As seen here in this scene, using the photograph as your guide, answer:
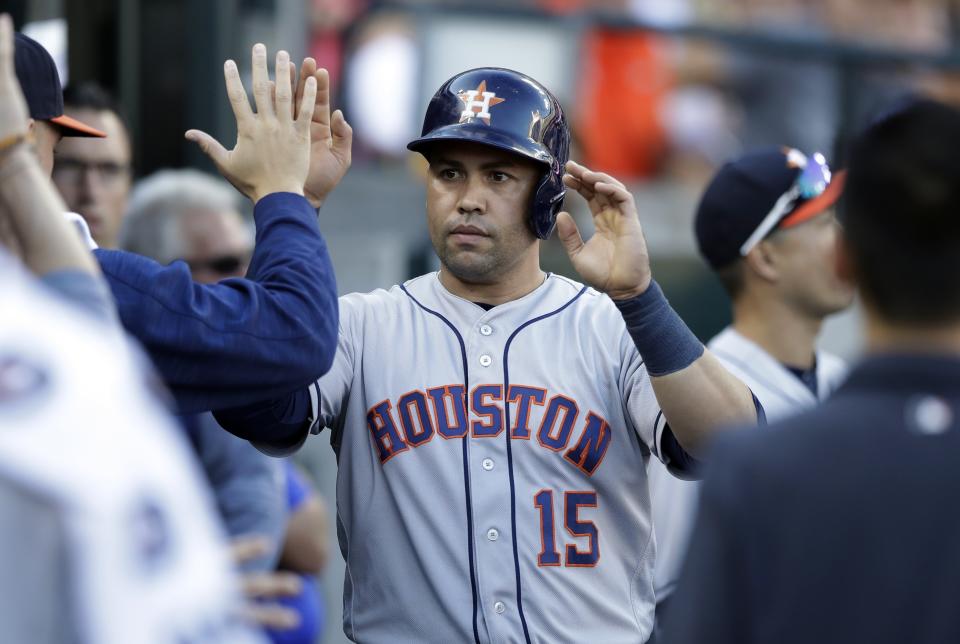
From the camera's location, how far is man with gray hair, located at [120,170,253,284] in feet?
17.9

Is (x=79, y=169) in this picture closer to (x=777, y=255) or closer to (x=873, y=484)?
(x=777, y=255)

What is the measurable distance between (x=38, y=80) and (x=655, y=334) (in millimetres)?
1443

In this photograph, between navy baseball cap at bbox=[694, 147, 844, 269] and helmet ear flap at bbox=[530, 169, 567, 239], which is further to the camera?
navy baseball cap at bbox=[694, 147, 844, 269]

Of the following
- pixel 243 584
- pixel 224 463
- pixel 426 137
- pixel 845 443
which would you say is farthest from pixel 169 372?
pixel 224 463

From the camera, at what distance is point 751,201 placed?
4.76 m

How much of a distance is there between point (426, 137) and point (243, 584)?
1.79 metres

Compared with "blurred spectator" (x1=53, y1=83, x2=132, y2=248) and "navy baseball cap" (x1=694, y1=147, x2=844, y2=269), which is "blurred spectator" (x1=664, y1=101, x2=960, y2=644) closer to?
"navy baseball cap" (x1=694, y1=147, x2=844, y2=269)

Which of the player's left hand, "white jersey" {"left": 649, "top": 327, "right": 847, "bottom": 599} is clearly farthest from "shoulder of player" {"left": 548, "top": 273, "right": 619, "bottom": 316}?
"white jersey" {"left": 649, "top": 327, "right": 847, "bottom": 599}

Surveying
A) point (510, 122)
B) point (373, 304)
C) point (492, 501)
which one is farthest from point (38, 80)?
point (492, 501)

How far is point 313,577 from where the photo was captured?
543 centimetres

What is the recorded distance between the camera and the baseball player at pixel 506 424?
3.37m

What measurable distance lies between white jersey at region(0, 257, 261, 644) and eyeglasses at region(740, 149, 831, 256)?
319 cm

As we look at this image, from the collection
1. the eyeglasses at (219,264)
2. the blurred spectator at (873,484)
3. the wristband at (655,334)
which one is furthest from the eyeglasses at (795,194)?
the blurred spectator at (873,484)

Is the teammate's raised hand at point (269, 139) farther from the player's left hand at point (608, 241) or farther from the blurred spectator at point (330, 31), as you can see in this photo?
→ the blurred spectator at point (330, 31)
